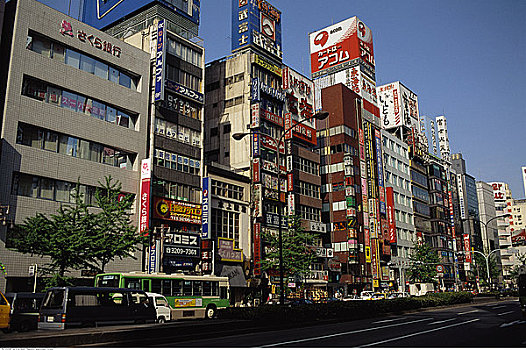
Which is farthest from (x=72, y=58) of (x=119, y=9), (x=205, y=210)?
(x=119, y=9)

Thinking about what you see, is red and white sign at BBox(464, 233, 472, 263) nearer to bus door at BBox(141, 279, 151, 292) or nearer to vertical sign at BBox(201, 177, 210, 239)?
vertical sign at BBox(201, 177, 210, 239)

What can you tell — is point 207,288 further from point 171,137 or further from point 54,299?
point 171,137

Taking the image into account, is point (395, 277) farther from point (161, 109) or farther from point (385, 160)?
point (161, 109)

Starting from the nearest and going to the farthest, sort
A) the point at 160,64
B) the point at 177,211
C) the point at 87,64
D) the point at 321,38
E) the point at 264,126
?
the point at 87,64
the point at 177,211
the point at 160,64
the point at 264,126
the point at 321,38

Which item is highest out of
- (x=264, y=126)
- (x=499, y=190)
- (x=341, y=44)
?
(x=341, y=44)

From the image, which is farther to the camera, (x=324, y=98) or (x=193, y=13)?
(x=324, y=98)

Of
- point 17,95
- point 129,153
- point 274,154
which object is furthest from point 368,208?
point 17,95

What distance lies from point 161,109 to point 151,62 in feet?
17.5

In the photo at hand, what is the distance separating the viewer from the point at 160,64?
48.2 metres

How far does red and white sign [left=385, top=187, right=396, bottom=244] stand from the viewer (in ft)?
290

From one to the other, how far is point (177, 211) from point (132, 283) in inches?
702

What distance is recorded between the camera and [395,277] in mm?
88875

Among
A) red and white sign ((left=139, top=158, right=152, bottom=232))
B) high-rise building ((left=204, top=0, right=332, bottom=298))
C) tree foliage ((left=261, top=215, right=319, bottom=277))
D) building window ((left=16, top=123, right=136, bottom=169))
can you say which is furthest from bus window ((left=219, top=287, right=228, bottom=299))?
high-rise building ((left=204, top=0, right=332, bottom=298))

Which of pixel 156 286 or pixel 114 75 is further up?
pixel 114 75
